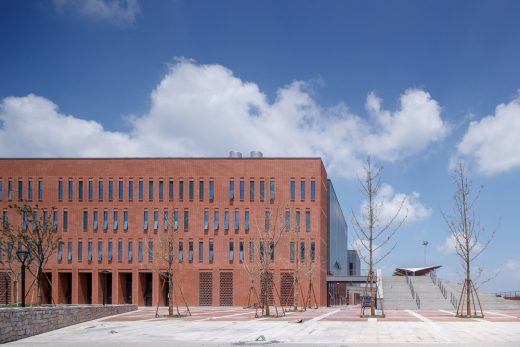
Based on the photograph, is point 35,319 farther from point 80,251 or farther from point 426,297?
point 80,251

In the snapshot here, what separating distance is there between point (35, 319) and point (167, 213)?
36.3m

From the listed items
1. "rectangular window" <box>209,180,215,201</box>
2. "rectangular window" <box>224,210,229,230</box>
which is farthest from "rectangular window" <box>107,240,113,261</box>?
"rectangular window" <box>224,210,229,230</box>

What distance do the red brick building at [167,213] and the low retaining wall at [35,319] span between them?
28.3m

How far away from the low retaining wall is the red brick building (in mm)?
28282

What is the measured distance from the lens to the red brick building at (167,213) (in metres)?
60.3

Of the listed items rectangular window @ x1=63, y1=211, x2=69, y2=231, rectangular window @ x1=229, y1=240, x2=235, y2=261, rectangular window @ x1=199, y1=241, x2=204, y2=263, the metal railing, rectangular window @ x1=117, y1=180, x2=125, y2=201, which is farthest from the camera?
rectangular window @ x1=63, y1=211, x2=69, y2=231

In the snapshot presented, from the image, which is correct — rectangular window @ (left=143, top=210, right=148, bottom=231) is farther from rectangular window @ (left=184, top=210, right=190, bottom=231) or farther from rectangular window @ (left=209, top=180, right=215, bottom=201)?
rectangular window @ (left=209, top=180, right=215, bottom=201)

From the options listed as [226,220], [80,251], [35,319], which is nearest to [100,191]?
[80,251]

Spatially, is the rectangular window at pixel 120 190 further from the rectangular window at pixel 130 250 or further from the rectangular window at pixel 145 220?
the rectangular window at pixel 130 250

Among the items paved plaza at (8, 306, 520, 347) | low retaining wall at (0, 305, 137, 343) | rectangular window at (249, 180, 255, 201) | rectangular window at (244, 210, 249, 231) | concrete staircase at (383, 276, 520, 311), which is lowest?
concrete staircase at (383, 276, 520, 311)

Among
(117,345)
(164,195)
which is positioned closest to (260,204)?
(164,195)

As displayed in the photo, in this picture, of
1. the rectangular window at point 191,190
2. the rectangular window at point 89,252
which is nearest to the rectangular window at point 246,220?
the rectangular window at point 191,190

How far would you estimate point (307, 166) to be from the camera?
60.8 meters

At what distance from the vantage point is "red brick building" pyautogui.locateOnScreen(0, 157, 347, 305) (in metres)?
60.3
